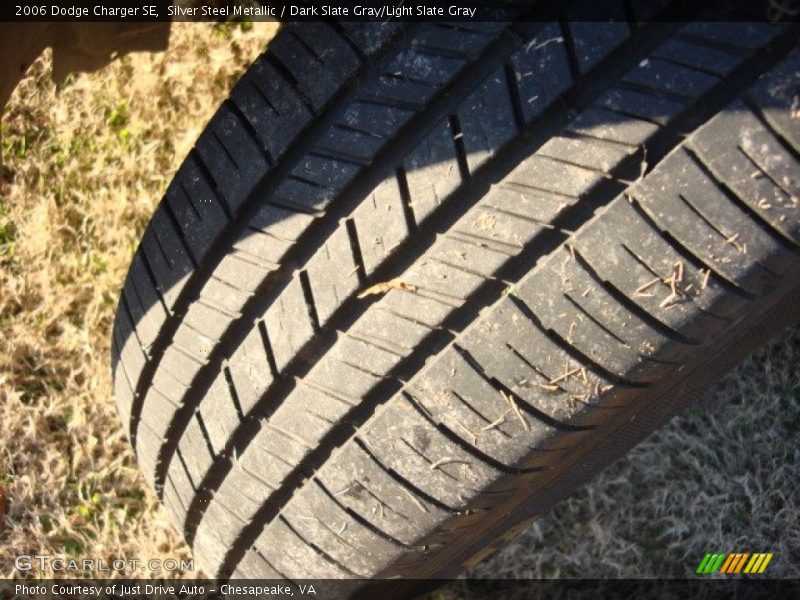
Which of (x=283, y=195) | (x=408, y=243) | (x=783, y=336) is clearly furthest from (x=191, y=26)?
(x=783, y=336)

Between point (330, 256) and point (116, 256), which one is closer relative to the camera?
point (330, 256)

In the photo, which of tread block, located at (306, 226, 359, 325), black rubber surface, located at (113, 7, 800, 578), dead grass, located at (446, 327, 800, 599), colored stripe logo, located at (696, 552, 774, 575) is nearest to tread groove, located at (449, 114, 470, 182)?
Answer: black rubber surface, located at (113, 7, 800, 578)

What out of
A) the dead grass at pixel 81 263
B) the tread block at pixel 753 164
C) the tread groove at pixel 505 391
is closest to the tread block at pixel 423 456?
the tread groove at pixel 505 391

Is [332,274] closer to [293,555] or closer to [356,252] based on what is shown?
[356,252]

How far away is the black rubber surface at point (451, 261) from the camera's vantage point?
138 centimetres

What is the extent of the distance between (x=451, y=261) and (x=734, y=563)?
115 cm

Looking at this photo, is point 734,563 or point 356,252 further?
point 734,563

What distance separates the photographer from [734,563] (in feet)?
7.14

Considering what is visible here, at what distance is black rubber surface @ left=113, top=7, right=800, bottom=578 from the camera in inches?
54.1

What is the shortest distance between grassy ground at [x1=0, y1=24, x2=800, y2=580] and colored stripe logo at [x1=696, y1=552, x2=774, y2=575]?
0.07ft

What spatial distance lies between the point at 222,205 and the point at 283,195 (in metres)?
0.14

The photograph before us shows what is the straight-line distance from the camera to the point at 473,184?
148 centimetres

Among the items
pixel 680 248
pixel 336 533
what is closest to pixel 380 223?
pixel 680 248

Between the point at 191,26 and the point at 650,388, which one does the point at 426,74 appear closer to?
the point at 650,388
